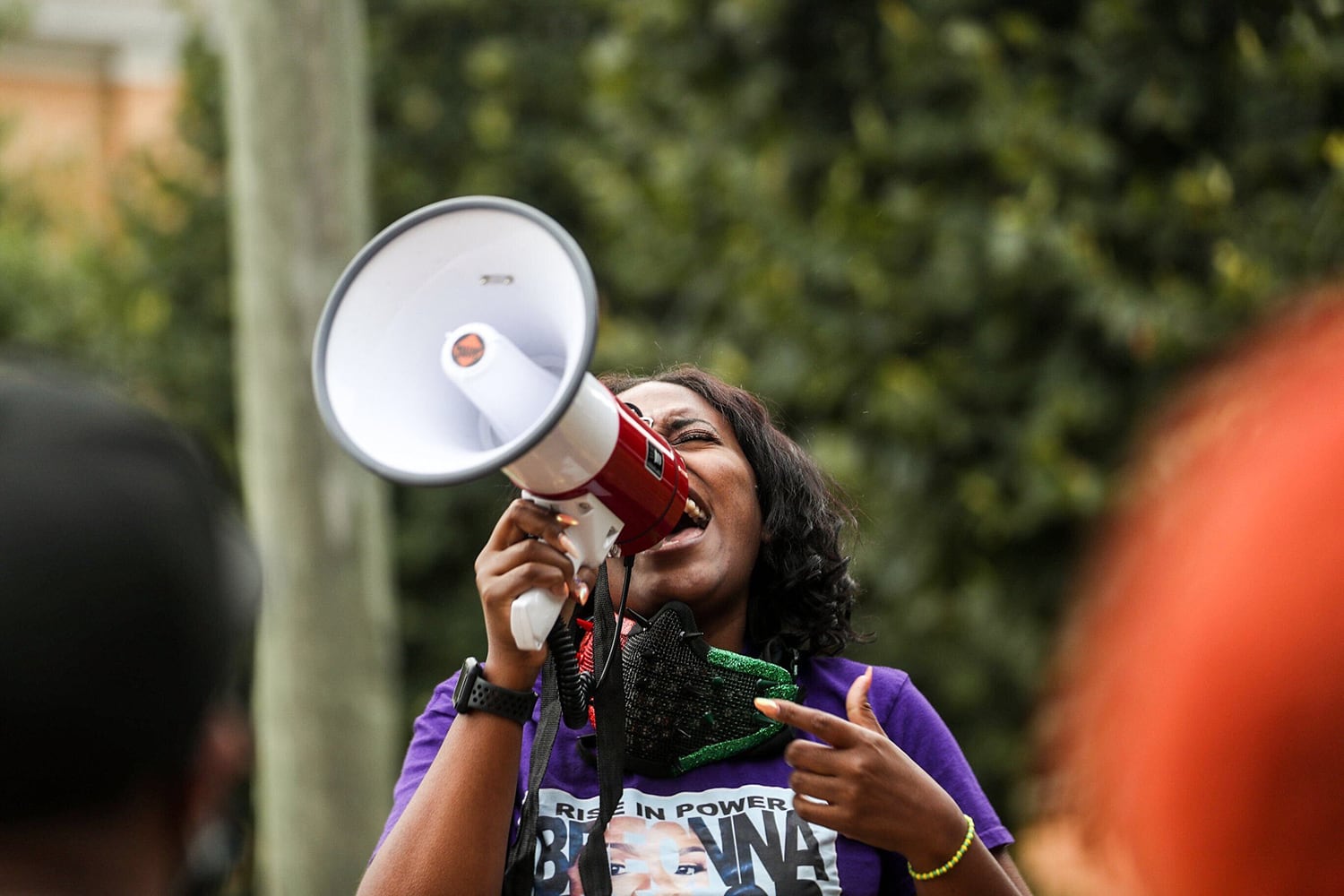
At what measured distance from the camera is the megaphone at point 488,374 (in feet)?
6.63

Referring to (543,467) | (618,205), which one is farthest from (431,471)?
(618,205)

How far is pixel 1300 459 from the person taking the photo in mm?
862

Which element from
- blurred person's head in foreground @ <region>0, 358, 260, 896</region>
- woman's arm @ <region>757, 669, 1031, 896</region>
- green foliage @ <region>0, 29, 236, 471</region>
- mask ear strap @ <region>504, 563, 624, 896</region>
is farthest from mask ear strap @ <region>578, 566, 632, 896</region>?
green foliage @ <region>0, 29, 236, 471</region>

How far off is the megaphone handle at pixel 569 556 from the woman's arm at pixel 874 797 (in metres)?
0.31

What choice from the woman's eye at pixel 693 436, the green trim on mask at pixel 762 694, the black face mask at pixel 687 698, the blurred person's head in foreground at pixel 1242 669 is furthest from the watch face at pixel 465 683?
the blurred person's head in foreground at pixel 1242 669

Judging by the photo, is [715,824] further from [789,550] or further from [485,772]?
[789,550]

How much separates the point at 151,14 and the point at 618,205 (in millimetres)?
12274

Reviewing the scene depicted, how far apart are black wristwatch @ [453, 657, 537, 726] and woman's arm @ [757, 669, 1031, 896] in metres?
0.34

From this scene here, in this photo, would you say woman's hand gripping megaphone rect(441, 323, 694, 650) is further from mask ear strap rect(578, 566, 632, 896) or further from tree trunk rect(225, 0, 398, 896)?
tree trunk rect(225, 0, 398, 896)

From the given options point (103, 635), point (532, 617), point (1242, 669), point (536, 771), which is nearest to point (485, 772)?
point (536, 771)

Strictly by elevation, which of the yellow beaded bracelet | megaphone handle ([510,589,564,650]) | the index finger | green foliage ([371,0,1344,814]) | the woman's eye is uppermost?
green foliage ([371,0,1344,814])

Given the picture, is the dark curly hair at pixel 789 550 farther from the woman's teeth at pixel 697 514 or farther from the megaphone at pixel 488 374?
the megaphone at pixel 488 374

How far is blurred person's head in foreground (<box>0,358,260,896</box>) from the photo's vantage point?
101cm

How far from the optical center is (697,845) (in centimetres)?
206
